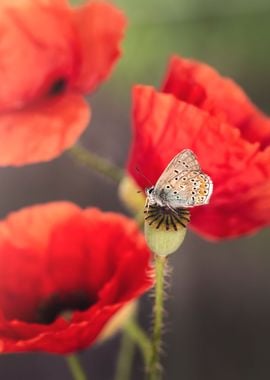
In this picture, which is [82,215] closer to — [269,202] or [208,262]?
[269,202]

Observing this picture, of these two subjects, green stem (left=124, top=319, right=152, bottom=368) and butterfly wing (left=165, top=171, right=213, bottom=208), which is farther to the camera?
green stem (left=124, top=319, right=152, bottom=368)

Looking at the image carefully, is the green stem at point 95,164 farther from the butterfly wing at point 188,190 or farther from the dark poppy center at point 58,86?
the butterfly wing at point 188,190

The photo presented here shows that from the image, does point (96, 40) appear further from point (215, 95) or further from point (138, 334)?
point (138, 334)

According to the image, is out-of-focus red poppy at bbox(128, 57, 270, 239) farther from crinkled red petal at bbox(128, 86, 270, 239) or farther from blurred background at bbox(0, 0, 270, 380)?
blurred background at bbox(0, 0, 270, 380)

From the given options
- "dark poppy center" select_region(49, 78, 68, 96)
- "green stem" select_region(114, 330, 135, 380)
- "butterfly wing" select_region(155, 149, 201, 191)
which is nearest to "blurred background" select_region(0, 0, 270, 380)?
"green stem" select_region(114, 330, 135, 380)

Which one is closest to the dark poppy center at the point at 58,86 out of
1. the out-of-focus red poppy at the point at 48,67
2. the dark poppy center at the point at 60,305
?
the out-of-focus red poppy at the point at 48,67
